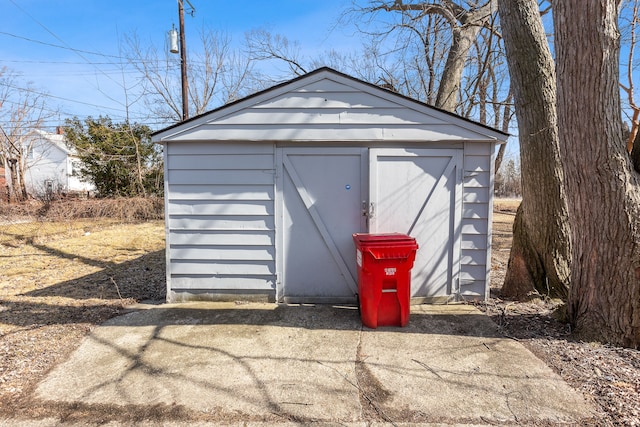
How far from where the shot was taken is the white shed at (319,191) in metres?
3.94

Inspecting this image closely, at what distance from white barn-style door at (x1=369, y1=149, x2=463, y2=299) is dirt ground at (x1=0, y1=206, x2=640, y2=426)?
848 mm

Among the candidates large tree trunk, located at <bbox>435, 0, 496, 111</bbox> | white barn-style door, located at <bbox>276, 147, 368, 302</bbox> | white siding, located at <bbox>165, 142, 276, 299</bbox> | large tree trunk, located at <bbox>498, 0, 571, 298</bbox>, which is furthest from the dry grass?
large tree trunk, located at <bbox>435, 0, 496, 111</bbox>

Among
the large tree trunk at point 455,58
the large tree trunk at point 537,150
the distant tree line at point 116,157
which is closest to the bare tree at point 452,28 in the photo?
the large tree trunk at point 455,58

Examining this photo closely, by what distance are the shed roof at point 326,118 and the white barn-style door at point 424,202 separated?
0.85ft

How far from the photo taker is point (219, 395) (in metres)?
2.38

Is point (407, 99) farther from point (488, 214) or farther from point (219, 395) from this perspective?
point (219, 395)

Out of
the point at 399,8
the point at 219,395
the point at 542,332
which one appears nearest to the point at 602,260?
the point at 542,332

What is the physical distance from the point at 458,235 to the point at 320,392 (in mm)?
2579

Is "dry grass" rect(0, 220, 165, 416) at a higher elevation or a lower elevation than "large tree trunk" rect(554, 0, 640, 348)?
lower

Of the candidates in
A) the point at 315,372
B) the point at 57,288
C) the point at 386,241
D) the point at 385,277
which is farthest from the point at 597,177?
the point at 57,288

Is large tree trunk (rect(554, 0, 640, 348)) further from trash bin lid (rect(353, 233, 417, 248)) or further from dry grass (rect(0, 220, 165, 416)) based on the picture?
dry grass (rect(0, 220, 165, 416))

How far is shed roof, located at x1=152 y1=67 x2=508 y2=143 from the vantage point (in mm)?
3900

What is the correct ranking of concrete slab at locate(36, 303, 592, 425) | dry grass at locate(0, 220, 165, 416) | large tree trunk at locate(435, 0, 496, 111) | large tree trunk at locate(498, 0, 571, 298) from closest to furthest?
concrete slab at locate(36, 303, 592, 425)
dry grass at locate(0, 220, 165, 416)
large tree trunk at locate(498, 0, 571, 298)
large tree trunk at locate(435, 0, 496, 111)

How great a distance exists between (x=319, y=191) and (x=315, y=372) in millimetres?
2078
